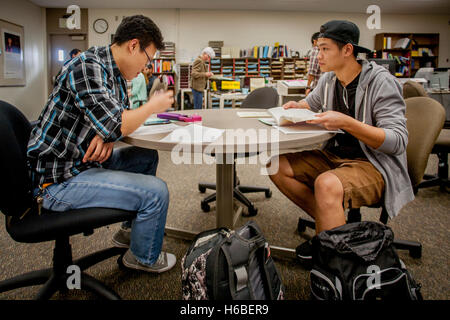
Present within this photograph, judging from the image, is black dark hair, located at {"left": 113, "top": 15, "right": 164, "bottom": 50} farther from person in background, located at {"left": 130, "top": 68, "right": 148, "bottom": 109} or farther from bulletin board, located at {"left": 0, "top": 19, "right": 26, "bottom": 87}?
bulletin board, located at {"left": 0, "top": 19, "right": 26, "bottom": 87}

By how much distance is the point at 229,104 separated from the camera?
724 cm

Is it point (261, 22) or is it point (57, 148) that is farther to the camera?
point (261, 22)

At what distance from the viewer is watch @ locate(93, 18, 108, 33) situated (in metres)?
7.31

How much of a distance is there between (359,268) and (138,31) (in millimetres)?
1177

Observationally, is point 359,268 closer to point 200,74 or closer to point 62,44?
point 200,74

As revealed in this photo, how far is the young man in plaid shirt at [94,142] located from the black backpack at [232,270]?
25cm

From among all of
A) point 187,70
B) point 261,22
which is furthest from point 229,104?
point 261,22

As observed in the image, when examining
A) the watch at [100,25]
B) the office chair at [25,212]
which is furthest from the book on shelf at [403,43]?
the office chair at [25,212]

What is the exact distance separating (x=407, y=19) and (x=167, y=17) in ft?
21.0

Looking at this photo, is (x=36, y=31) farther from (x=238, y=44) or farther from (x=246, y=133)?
(x=246, y=133)

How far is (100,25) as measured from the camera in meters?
7.33

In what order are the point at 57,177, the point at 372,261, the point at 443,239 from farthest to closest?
1. the point at 443,239
2. the point at 57,177
3. the point at 372,261

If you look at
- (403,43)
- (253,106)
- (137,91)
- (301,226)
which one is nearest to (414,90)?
(253,106)

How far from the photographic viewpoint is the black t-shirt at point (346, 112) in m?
1.40
